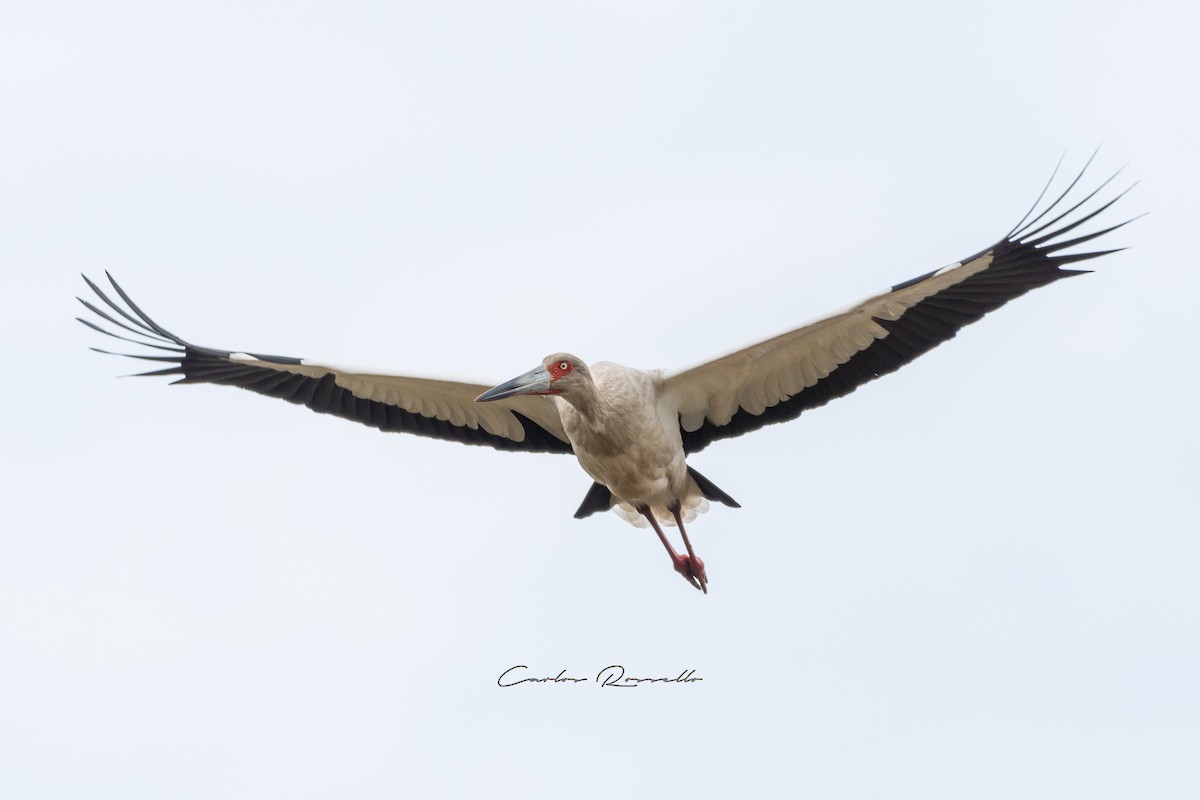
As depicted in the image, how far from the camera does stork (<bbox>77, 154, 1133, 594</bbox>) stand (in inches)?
472

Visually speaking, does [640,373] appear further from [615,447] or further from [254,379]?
[254,379]

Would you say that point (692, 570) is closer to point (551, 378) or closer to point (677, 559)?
point (677, 559)

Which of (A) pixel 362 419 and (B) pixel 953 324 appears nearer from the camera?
(B) pixel 953 324

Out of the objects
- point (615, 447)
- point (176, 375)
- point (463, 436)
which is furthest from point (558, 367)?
point (176, 375)

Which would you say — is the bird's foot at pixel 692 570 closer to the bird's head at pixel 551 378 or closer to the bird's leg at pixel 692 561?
Answer: the bird's leg at pixel 692 561

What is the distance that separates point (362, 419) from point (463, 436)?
82cm

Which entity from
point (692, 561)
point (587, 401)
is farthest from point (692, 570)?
point (587, 401)

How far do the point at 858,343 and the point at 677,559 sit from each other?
7.30 feet

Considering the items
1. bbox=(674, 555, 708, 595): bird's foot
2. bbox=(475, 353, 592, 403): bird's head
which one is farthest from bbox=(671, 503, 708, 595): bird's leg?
bbox=(475, 353, 592, 403): bird's head

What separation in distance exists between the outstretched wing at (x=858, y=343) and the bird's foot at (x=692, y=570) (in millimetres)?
829

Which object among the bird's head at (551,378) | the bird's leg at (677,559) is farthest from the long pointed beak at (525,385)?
the bird's leg at (677,559)

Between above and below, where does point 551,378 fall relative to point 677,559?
above

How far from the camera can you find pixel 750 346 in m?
12.4

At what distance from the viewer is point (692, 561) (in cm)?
1348
